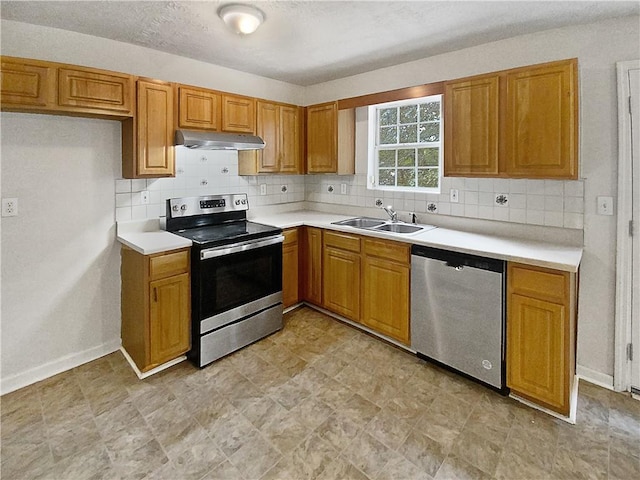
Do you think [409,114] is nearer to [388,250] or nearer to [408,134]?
[408,134]

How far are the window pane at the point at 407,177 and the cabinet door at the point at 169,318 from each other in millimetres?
2243

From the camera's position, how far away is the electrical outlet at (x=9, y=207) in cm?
239

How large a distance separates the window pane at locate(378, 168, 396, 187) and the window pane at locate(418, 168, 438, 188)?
1.00 ft

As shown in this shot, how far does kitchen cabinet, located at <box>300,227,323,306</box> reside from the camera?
359cm

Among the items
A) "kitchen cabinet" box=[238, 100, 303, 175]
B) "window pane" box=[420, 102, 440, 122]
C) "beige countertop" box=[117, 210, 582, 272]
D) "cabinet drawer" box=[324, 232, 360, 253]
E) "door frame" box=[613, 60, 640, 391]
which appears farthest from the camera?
"kitchen cabinet" box=[238, 100, 303, 175]

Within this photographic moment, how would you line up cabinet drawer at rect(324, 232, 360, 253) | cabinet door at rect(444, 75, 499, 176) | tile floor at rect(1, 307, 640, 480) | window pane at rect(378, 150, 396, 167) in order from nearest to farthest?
tile floor at rect(1, 307, 640, 480), cabinet door at rect(444, 75, 499, 176), cabinet drawer at rect(324, 232, 360, 253), window pane at rect(378, 150, 396, 167)

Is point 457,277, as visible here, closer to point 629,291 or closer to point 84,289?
point 629,291

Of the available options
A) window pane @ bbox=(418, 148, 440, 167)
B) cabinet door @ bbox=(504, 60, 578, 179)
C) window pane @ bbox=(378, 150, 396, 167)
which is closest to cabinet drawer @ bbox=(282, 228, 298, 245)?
window pane @ bbox=(378, 150, 396, 167)

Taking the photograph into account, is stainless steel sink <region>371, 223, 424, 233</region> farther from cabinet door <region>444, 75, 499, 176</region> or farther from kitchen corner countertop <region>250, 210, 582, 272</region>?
cabinet door <region>444, 75, 499, 176</region>

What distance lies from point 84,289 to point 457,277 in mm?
2830

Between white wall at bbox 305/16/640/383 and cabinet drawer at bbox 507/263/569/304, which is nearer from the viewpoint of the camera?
cabinet drawer at bbox 507/263/569/304

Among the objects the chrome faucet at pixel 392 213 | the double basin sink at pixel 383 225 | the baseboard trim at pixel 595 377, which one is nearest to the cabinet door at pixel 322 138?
the double basin sink at pixel 383 225

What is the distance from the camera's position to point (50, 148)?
254 centimetres

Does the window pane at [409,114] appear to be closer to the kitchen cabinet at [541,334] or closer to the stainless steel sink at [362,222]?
the stainless steel sink at [362,222]
